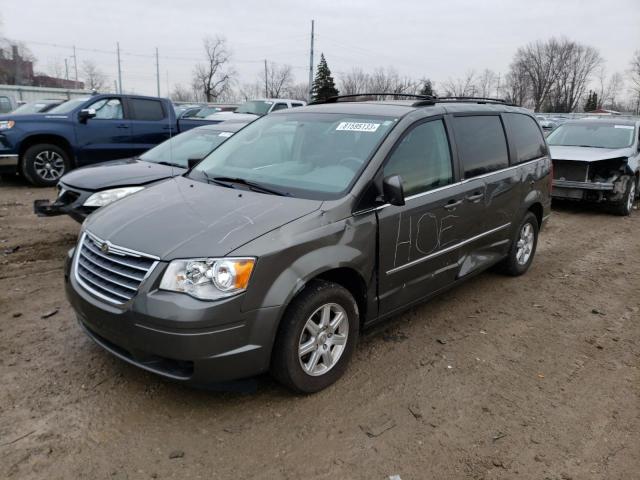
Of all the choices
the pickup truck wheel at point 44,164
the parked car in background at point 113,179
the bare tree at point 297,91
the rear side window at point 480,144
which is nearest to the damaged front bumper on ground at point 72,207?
the parked car in background at point 113,179

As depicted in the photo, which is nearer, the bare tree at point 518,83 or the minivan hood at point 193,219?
the minivan hood at point 193,219

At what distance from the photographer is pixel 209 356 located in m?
2.74

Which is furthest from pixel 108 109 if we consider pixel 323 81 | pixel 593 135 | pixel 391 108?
pixel 323 81

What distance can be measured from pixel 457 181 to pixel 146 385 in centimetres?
280

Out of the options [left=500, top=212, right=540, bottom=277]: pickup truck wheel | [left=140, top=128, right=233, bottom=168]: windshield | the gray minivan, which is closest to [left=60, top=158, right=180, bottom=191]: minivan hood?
[left=140, top=128, right=233, bottom=168]: windshield

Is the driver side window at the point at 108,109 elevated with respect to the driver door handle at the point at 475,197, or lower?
elevated

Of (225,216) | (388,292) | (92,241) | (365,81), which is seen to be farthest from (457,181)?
(365,81)

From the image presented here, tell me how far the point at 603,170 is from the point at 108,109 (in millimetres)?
9630

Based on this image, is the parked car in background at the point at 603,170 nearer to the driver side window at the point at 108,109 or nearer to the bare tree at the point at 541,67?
the driver side window at the point at 108,109

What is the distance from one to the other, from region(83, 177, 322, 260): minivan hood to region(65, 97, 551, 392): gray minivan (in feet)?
0.04

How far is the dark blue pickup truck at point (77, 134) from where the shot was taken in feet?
31.3

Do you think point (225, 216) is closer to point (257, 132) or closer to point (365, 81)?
point (257, 132)

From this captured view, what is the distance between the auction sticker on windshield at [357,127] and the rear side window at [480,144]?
2.89 feet

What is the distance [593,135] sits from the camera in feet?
34.2
